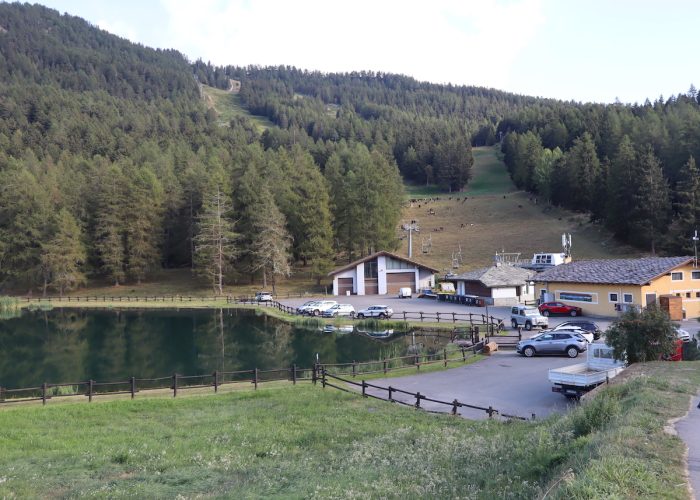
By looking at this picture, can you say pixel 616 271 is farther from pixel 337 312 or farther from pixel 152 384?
pixel 152 384

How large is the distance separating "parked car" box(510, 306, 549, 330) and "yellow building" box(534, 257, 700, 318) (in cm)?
657

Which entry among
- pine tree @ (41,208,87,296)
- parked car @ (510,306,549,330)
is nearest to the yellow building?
parked car @ (510,306,549,330)

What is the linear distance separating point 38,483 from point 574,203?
309 ft

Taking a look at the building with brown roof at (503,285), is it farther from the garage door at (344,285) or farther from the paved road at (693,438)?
the paved road at (693,438)

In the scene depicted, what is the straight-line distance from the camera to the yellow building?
41750mm

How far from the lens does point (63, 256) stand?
72562 mm

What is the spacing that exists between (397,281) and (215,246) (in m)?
22.6

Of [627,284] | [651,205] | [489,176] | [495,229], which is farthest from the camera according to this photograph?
[489,176]

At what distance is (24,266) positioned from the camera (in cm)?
7581

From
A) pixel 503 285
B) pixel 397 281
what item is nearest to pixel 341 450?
pixel 503 285

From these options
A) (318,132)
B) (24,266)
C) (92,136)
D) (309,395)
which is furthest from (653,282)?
(318,132)

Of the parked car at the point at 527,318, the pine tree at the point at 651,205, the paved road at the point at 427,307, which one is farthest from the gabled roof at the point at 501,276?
the pine tree at the point at 651,205

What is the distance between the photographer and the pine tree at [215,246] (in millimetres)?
72188

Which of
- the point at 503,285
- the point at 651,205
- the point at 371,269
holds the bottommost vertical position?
the point at 503,285
